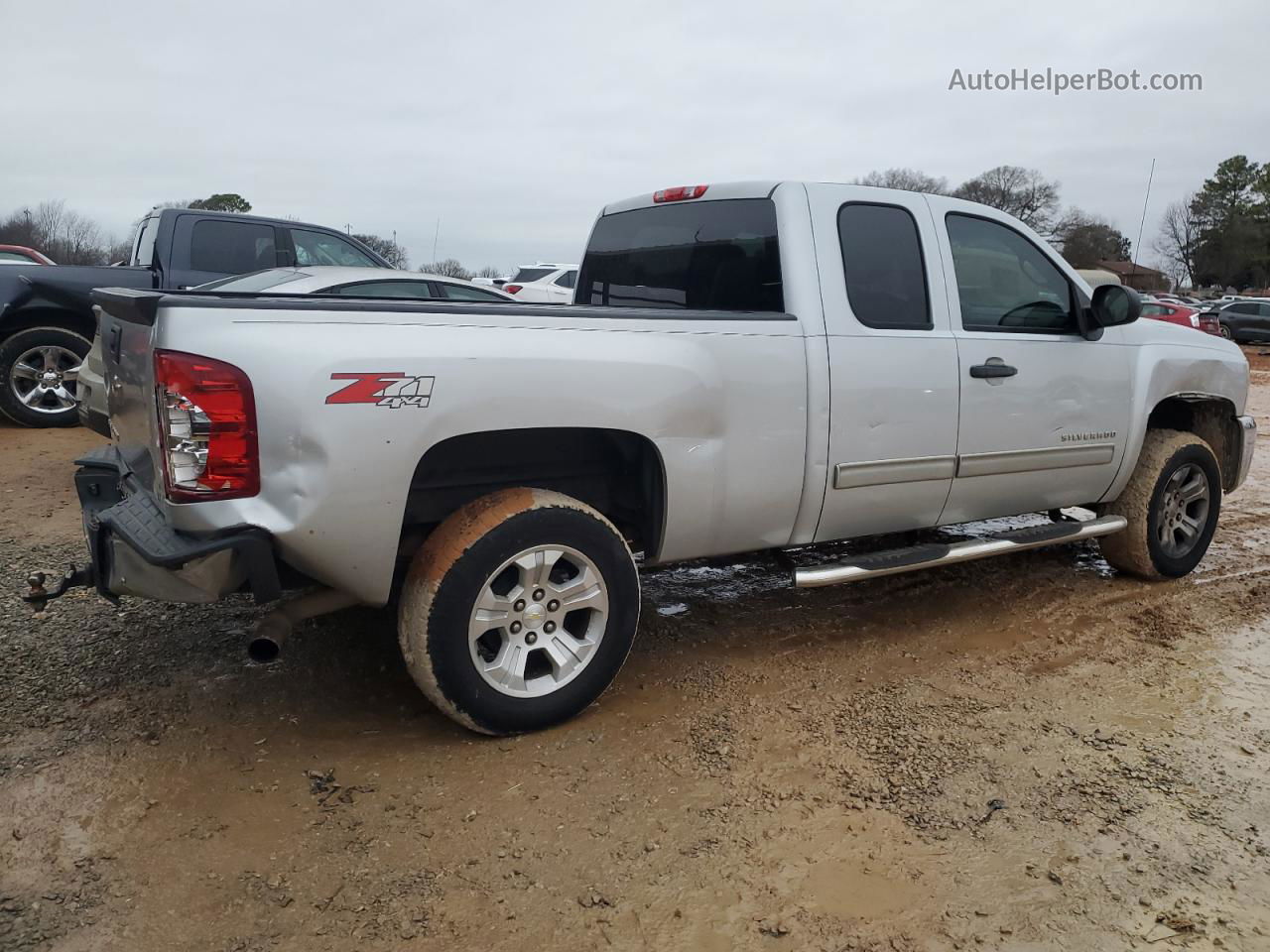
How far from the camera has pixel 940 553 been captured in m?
4.03

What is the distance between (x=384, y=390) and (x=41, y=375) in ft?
22.5

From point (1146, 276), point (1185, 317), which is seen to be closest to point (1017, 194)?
point (1146, 276)

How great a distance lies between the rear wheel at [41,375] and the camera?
7.84 metres

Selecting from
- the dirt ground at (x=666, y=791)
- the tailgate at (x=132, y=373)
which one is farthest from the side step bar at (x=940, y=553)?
the tailgate at (x=132, y=373)

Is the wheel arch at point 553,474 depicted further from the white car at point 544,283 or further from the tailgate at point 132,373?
the white car at point 544,283

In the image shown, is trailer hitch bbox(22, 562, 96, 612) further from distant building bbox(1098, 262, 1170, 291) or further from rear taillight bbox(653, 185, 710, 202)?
distant building bbox(1098, 262, 1170, 291)

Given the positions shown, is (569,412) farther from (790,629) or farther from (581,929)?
(790,629)

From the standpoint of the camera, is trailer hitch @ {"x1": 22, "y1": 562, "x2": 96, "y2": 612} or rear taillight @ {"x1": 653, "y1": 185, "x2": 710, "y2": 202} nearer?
trailer hitch @ {"x1": 22, "y1": 562, "x2": 96, "y2": 612}

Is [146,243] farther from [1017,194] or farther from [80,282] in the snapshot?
[1017,194]

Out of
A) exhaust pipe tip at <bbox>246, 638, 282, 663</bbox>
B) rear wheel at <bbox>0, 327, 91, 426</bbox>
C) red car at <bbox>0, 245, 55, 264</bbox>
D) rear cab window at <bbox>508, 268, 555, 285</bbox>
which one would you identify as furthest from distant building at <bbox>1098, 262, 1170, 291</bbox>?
exhaust pipe tip at <bbox>246, 638, 282, 663</bbox>

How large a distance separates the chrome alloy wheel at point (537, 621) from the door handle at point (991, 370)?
1927mm

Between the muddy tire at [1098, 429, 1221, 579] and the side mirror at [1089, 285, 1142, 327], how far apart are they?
2.97 ft

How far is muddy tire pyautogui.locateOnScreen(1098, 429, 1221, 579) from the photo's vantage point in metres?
4.94

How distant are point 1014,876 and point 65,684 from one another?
3.29 m
